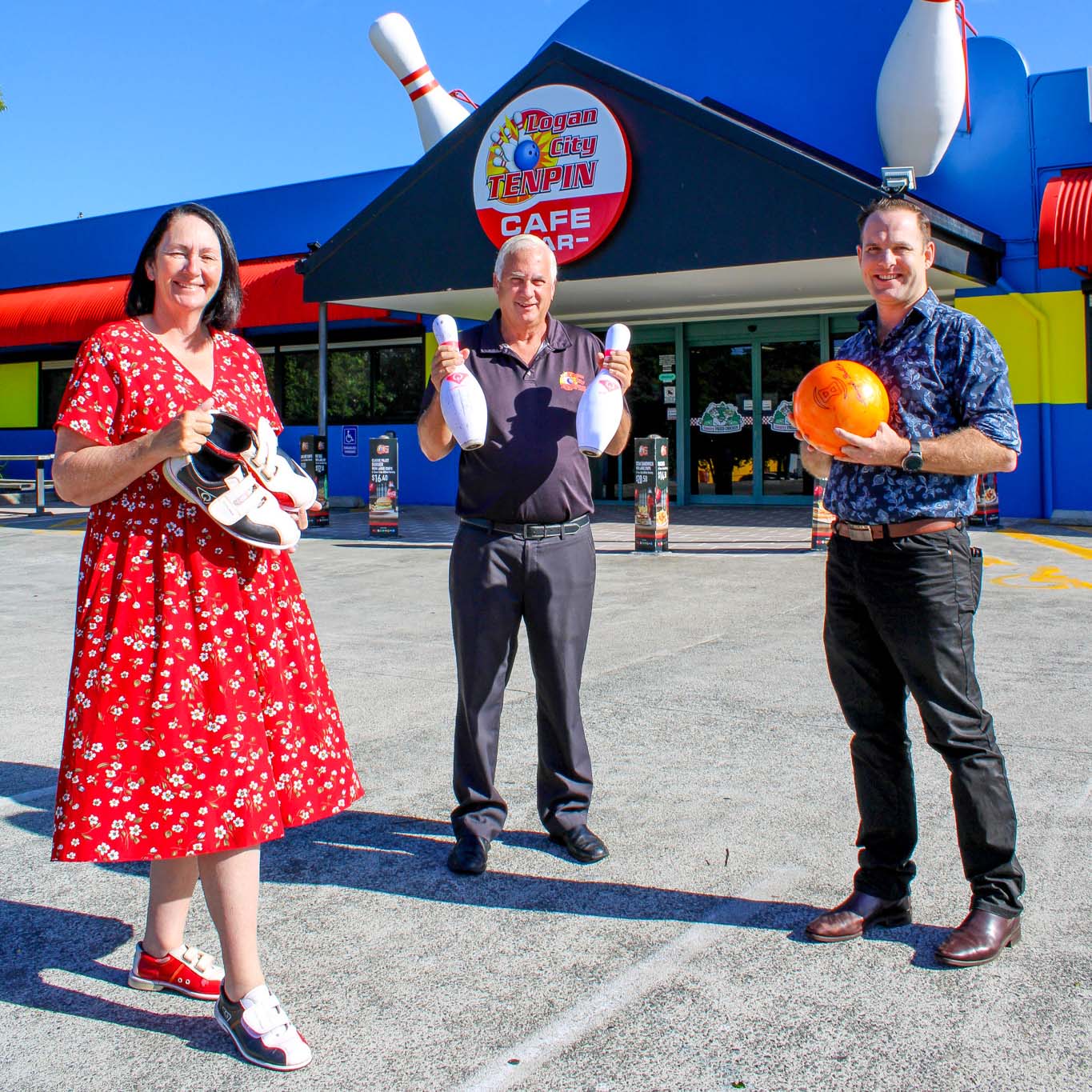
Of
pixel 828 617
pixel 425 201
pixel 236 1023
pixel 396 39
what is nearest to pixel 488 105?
pixel 425 201

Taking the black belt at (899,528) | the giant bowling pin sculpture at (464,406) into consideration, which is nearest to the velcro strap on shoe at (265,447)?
the giant bowling pin sculpture at (464,406)

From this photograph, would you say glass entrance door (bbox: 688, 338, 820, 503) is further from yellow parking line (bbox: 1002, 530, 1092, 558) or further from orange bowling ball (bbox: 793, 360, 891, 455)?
orange bowling ball (bbox: 793, 360, 891, 455)

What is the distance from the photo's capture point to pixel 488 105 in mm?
14297

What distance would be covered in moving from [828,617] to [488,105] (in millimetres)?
12483

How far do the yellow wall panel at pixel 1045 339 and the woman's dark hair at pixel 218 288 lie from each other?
13394 mm

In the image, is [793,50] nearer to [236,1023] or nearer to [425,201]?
[425,201]

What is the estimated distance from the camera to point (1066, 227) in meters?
12.8

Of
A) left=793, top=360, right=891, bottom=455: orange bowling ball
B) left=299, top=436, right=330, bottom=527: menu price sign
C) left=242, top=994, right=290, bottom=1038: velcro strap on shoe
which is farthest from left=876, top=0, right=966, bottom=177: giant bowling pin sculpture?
left=242, top=994, right=290, bottom=1038: velcro strap on shoe

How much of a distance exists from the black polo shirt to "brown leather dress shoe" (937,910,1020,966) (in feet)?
5.44

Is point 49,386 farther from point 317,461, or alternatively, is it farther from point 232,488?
point 232,488

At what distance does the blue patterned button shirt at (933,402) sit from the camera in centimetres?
299

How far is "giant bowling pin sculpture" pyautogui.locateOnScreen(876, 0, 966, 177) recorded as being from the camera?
1411 cm

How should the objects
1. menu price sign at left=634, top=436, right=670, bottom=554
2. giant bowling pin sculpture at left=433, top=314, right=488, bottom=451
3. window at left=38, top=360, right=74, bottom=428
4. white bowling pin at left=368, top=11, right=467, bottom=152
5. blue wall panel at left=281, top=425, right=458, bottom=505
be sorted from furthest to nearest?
window at left=38, top=360, right=74, bottom=428 < blue wall panel at left=281, top=425, right=458, bottom=505 < white bowling pin at left=368, top=11, right=467, bottom=152 < menu price sign at left=634, top=436, right=670, bottom=554 < giant bowling pin sculpture at left=433, top=314, right=488, bottom=451

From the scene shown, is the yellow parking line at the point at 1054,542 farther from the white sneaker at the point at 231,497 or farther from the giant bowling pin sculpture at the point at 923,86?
the white sneaker at the point at 231,497
